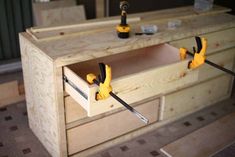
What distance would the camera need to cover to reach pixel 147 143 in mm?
1951

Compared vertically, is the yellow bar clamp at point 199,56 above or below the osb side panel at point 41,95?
above

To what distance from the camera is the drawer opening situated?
1.76m

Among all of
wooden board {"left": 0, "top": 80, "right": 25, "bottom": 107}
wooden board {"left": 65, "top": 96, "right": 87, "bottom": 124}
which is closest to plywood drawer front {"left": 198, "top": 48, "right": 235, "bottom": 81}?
wooden board {"left": 65, "top": 96, "right": 87, "bottom": 124}

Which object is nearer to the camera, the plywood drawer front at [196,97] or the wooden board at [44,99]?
the wooden board at [44,99]

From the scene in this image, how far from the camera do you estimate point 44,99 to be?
1655mm

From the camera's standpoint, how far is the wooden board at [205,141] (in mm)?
1874

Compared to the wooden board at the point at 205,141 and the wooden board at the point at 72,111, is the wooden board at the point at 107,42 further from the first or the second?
the wooden board at the point at 205,141

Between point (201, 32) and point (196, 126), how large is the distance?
634 millimetres

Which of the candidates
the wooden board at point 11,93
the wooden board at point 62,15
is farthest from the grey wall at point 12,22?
the wooden board at point 11,93

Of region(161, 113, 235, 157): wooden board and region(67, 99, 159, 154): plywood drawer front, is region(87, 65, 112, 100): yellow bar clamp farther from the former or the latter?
region(161, 113, 235, 157): wooden board

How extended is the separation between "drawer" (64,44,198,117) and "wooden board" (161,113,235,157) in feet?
1.38

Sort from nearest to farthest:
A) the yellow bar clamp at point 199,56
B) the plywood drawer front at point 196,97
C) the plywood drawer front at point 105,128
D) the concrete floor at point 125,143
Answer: the yellow bar clamp at point 199,56 → the plywood drawer front at point 105,128 → the concrete floor at point 125,143 → the plywood drawer front at point 196,97

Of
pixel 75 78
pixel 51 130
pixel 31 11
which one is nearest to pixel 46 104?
pixel 51 130

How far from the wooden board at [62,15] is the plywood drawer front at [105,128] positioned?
84 cm
